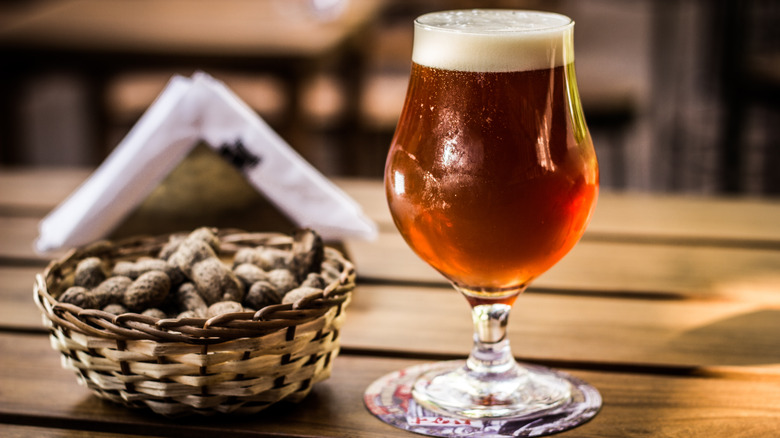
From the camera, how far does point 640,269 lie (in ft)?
3.72

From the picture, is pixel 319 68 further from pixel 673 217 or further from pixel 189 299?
pixel 189 299

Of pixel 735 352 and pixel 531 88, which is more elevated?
pixel 531 88

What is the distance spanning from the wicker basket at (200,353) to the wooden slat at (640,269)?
381 mm

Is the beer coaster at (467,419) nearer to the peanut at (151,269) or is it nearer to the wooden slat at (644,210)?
the peanut at (151,269)

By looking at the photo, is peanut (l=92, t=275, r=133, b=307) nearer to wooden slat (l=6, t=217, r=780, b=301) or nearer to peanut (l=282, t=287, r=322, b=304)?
peanut (l=282, t=287, r=322, b=304)

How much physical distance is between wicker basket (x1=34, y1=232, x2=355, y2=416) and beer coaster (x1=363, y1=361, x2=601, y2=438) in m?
0.06

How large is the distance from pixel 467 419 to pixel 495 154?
Result: 0.66ft

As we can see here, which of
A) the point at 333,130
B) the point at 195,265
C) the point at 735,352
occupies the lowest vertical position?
the point at 333,130

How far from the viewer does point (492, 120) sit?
71cm

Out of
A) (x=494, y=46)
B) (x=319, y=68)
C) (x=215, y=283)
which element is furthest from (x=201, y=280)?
(x=319, y=68)

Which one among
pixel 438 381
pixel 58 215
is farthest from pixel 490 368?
pixel 58 215

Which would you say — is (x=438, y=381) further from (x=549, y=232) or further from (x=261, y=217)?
(x=261, y=217)

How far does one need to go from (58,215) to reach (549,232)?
589 millimetres

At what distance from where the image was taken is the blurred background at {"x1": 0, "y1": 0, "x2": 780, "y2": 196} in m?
2.52
